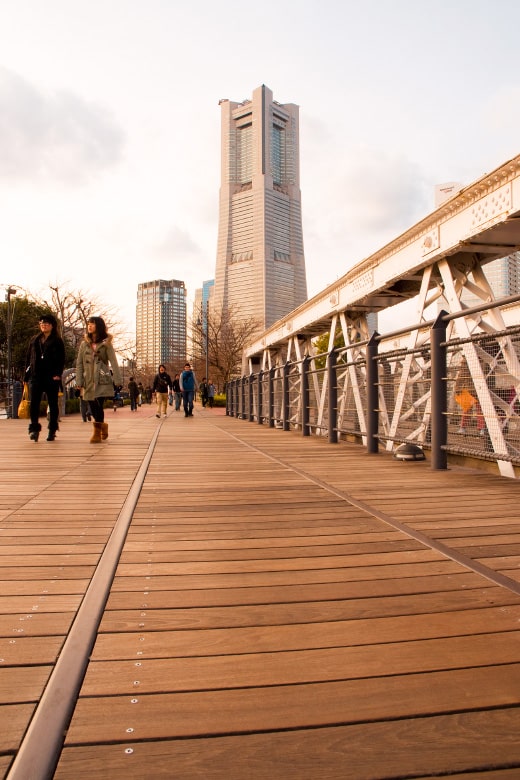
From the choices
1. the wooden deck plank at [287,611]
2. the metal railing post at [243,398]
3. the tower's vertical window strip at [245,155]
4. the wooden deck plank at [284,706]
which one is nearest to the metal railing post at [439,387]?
the wooden deck plank at [287,611]

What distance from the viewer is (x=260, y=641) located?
1.47 m

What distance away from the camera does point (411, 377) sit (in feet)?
18.7

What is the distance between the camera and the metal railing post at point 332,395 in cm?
772

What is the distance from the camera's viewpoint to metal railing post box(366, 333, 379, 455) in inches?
A: 247

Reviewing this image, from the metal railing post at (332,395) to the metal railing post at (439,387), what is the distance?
294 cm

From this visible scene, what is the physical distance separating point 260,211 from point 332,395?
105m

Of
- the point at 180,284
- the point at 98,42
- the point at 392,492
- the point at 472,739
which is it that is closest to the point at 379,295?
the point at 98,42

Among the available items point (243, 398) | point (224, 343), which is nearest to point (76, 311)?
point (224, 343)

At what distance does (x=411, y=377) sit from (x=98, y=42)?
6.21 metres

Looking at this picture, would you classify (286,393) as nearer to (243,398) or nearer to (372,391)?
(372,391)

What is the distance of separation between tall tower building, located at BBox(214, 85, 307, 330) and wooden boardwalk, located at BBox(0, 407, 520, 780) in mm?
85861

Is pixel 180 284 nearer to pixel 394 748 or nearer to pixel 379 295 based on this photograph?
pixel 379 295

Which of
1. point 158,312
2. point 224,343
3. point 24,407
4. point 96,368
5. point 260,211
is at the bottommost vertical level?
point 24,407

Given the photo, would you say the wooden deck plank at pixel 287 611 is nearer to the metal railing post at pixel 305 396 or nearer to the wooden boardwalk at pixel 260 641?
the wooden boardwalk at pixel 260 641
